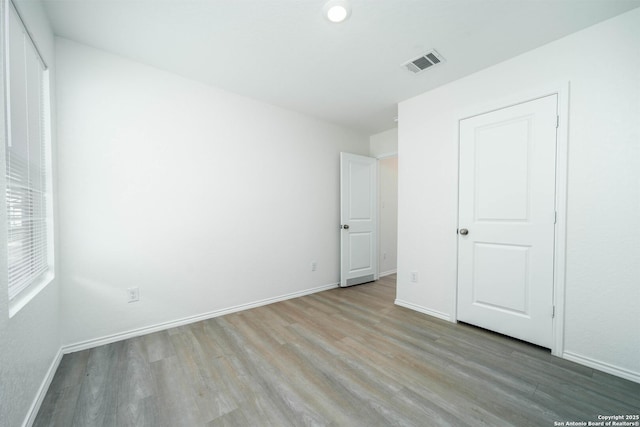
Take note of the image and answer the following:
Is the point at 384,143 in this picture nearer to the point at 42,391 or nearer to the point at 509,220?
the point at 509,220

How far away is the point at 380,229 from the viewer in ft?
14.9

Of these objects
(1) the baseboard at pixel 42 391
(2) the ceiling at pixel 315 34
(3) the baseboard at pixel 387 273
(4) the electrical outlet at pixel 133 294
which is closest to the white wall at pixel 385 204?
(3) the baseboard at pixel 387 273

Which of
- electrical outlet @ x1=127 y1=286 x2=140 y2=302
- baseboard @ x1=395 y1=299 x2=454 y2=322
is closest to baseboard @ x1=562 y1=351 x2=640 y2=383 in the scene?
baseboard @ x1=395 y1=299 x2=454 y2=322

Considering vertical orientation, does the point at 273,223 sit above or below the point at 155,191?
below

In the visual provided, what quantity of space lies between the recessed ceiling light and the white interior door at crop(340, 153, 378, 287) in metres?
2.10

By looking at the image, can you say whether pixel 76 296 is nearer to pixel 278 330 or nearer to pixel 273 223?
pixel 278 330

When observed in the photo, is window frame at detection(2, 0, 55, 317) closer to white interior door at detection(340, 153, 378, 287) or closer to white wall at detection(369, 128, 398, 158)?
white interior door at detection(340, 153, 378, 287)

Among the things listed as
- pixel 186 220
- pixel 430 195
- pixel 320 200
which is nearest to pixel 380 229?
pixel 320 200

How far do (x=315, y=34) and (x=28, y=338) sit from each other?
2.57m

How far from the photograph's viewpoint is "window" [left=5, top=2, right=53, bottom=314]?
128 centimetres

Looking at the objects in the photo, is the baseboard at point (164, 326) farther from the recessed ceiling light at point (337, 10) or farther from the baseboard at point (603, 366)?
the recessed ceiling light at point (337, 10)

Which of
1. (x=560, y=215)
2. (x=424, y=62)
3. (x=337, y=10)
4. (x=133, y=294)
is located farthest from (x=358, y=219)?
(x=133, y=294)

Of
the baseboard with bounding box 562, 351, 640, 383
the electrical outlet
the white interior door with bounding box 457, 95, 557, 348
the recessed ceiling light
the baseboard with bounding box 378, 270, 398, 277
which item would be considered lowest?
the baseboard with bounding box 378, 270, 398, 277

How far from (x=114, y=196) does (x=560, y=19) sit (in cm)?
366
